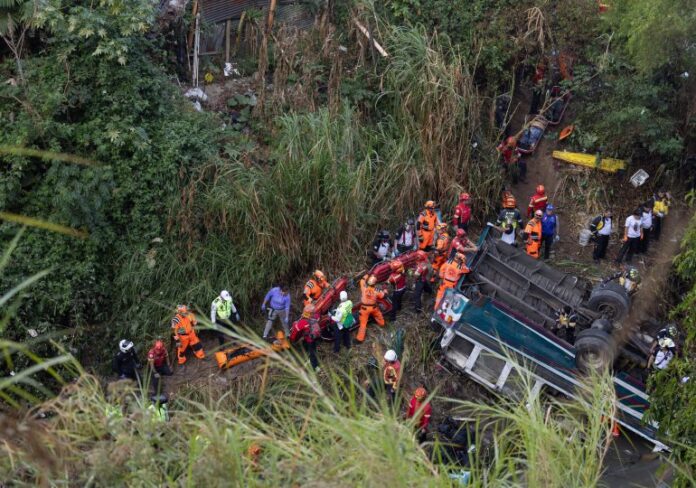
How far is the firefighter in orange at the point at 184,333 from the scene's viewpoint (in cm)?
1173

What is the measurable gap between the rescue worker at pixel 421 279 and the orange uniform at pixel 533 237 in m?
1.83

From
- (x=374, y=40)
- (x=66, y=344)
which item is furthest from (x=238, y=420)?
(x=374, y=40)

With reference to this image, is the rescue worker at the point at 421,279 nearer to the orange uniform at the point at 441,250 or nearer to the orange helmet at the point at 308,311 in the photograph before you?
the orange uniform at the point at 441,250


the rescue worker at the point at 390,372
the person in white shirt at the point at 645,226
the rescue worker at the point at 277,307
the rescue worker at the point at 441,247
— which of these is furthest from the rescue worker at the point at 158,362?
the person in white shirt at the point at 645,226

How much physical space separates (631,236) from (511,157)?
2.88 metres

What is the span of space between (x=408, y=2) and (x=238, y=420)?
1283 centimetres

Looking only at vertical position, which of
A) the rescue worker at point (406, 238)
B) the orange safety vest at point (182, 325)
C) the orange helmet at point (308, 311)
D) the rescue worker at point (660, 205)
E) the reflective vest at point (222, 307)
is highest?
the rescue worker at point (660, 205)

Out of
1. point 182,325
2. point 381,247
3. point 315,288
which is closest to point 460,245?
point 381,247

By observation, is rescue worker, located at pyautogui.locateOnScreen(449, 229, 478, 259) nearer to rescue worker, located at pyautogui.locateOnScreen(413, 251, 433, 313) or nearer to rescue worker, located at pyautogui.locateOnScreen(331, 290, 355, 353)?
rescue worker, located at pyautogui.locateOnScreen(413, 251, 433, 313)

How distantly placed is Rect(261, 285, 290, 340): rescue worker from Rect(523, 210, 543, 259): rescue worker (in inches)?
168

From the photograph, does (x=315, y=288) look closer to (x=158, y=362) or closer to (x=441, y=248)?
(x=441, y=248)

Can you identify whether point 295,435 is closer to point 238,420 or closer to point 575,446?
point 238,420

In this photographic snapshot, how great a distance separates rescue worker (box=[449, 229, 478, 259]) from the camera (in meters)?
12.6

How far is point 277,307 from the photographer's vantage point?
12.0 meters
